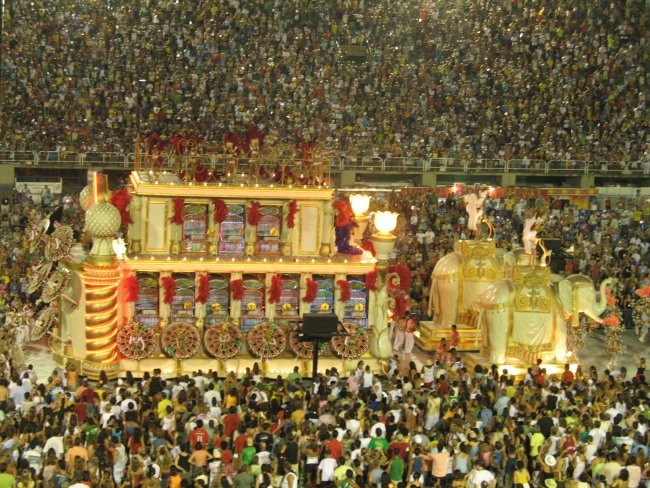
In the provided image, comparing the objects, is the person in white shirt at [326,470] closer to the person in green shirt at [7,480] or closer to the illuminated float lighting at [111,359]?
the person in green shirt at [7,480]

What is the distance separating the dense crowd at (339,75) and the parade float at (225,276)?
13.5 meters

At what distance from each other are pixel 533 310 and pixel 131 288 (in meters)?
7.45

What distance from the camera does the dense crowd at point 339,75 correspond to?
116ft

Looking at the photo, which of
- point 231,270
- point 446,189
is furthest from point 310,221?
point 446,189

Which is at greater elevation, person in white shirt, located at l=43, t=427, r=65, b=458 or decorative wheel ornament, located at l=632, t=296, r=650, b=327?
decorative wheel ornament, located at l=632, t=296, r=650, b=327

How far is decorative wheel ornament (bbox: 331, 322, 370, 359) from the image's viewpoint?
20734mm

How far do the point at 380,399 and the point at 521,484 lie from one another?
3.09 m

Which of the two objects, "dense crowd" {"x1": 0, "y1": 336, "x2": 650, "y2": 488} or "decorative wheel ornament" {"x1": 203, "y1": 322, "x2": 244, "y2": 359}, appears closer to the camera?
"dense crowd" {"x1": 0, "y1": 336, "x2": 650, "y2": 488}

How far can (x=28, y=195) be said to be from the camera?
3056 cm

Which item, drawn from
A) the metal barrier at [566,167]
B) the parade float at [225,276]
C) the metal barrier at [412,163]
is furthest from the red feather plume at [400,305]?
the metal barrier at [566,167]

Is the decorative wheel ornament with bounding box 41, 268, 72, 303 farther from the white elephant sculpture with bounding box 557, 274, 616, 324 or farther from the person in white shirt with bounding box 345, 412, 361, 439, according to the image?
the white elephant sculpture with bounding box 557, 274, 616, 324

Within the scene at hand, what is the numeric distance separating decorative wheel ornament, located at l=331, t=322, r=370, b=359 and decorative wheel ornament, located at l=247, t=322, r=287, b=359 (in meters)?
1.07

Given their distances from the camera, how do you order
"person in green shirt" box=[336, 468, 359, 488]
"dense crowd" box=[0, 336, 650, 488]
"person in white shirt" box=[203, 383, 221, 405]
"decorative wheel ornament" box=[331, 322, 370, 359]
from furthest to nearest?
1. "decorative wheel ornament" box=[331, 322, 370, 359]
2. "person in white shirt" box=[203, 383, 221, 405]
3. "dense crowd" box=[0, 336, 650, 488]
4. "person in green shirt" box=[336, 468, 359, 488]

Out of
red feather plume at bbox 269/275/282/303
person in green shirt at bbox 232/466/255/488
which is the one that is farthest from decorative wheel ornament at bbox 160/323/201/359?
person in green shirt at bbox 232/466/255/488
